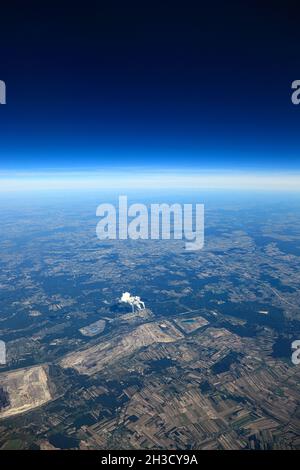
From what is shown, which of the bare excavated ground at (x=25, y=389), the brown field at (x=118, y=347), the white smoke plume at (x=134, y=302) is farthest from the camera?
the white smoke plume at (x=134, y=302)

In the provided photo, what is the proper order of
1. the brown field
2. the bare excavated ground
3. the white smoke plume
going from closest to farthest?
the bare excavated ground → the brown field → the white smoke plume

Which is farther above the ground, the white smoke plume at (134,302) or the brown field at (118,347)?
the white smoke plume at (134,302)

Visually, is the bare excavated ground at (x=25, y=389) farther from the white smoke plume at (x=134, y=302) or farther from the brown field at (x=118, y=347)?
the white smoke plume at (x=134, y=302)

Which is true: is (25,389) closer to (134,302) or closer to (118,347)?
(118,347)

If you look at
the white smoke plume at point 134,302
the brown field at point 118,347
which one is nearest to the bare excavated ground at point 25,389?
the brown field at point 118,347

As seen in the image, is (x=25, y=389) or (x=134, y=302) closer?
(x=25, y=389)

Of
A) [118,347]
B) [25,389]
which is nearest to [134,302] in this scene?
[118,347]

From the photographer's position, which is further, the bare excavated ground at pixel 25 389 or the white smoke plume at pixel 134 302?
the white smoke plume at pixel 134 302

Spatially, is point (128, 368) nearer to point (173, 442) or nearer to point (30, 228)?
point (173, 442)

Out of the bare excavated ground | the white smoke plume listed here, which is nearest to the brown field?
the bare excavated ground

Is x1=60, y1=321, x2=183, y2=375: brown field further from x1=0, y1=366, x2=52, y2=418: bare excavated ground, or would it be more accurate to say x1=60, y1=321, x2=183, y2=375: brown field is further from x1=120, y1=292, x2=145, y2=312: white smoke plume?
x1=120, y1=292, x2=145, y2=312: white smoke plume

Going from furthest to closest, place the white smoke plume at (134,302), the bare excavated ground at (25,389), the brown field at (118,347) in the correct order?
the white smoke plume at (134,302) < the brown field at (118,347) < the bare excavated ground at (25,389)
